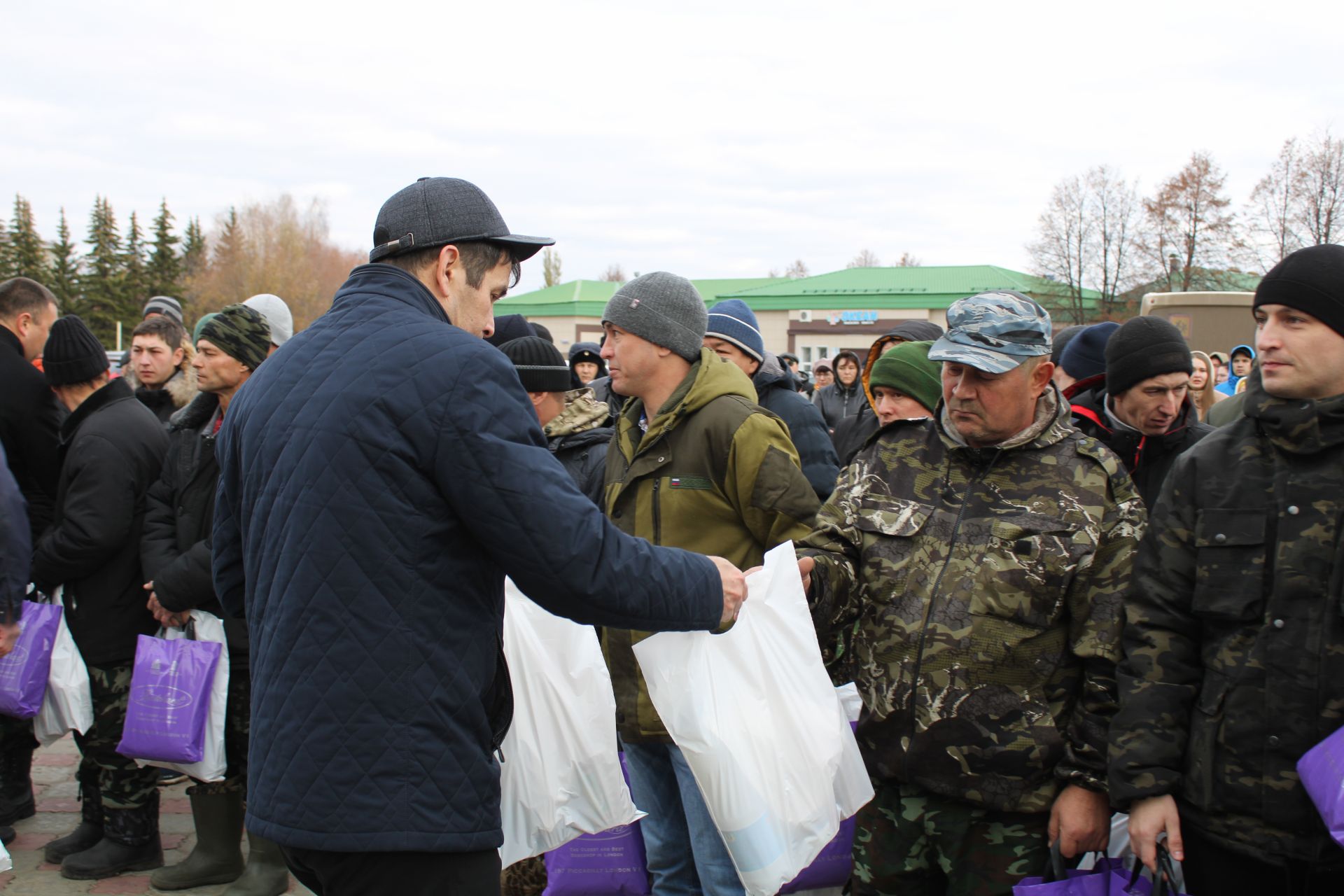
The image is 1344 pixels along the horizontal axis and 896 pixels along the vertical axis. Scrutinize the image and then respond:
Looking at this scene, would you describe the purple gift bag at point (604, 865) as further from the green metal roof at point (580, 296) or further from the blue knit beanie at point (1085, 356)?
the green metal roof at point (580, 296)

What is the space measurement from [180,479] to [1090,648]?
3.56 meters

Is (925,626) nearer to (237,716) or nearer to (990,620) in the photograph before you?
(990,620)

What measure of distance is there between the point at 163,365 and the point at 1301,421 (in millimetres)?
5334

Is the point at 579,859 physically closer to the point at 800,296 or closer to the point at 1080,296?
the point at 1080,296

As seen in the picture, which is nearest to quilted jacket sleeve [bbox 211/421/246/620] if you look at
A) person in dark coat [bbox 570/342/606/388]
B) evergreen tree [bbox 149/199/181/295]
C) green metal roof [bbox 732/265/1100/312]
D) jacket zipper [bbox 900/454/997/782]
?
jacket zipper [bbox 900/454/997/782]

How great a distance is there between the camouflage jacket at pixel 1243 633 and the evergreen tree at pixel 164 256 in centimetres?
6162

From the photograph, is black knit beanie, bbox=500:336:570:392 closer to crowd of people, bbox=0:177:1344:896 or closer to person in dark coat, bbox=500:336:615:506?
person in dark coat, bbox=500:336:615:506

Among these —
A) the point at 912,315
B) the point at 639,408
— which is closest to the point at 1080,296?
the point at 912,315

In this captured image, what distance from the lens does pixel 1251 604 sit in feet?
6.98

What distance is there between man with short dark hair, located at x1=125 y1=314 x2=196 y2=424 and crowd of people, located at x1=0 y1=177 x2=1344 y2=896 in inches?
118

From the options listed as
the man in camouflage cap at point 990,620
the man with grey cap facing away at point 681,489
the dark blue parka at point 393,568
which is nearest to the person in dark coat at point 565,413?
the man with grey cap facing away at point 681,489

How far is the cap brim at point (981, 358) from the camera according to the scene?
2477 millimetres

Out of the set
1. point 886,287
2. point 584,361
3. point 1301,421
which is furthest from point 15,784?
point 886,287

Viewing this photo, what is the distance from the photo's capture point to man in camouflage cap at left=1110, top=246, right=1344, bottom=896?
2.05 m
